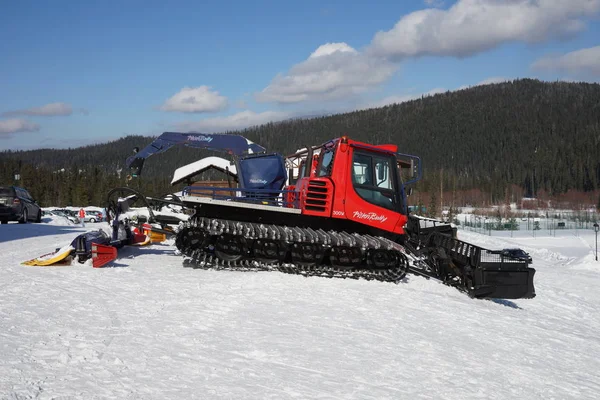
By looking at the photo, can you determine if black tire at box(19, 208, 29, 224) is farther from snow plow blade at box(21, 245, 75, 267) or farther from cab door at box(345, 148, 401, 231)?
cab door at box(345, 148, 401, 231)

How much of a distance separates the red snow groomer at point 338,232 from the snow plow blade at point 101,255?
132 cm

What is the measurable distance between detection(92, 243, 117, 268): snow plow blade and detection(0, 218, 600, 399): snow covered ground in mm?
228

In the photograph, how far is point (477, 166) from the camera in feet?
597

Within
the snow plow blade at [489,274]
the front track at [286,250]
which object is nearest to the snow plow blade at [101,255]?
the front track at [286,250]

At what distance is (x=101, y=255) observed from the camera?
1005cm

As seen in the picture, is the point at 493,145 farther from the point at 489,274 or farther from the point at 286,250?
the point at 286,250

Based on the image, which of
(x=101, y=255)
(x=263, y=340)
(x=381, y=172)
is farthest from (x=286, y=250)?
(x=263, y=340)

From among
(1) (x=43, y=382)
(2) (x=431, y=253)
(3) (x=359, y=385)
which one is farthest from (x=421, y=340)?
(2) (x=431, y=253)

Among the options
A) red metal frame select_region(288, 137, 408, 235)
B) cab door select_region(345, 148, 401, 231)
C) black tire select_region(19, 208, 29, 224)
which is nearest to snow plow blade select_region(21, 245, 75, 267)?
red metal frame select_region(288, 137, 408, 235)

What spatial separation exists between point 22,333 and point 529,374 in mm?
5828

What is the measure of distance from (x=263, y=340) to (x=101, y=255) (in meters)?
5.26

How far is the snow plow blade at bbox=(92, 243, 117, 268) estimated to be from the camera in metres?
9.93

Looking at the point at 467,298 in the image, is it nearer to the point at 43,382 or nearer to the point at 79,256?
the point at 79,256

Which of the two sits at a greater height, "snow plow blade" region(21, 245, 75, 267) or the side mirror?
the side mirror
